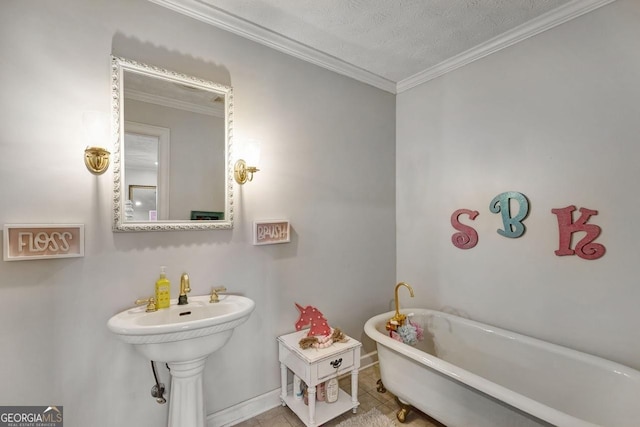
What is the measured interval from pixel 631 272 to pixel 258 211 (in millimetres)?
2152

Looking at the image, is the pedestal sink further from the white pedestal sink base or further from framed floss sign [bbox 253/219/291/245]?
framed floss sign [bbox 253/219/291/245]

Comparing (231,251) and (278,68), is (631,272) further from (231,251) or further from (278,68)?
(278,68)

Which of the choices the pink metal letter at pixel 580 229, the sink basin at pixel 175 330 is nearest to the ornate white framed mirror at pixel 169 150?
the sink basin at pixel 175 330

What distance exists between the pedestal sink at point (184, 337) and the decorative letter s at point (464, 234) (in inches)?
66.1

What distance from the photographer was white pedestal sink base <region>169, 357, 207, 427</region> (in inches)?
55.8

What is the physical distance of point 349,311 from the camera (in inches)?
94.5

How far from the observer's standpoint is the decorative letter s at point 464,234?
2.18m

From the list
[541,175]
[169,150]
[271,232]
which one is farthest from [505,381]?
[169,150]

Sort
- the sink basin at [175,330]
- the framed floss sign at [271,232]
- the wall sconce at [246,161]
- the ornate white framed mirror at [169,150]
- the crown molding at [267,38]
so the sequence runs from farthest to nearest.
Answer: the framed floss sign at [271,232], the wall sconce at [246,161], the crown molding at [267,38], the ornate white framed mirror at [169,150], the sink basin at [175,330]

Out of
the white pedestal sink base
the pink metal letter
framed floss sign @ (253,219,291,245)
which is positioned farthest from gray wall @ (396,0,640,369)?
the white pedestal sink base

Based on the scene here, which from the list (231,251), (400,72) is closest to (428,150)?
(400,72)

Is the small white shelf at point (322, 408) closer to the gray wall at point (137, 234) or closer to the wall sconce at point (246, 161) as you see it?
the gray wall at point (137, 234)

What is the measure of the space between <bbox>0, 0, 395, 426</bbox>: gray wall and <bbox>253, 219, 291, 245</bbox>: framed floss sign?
0.06m

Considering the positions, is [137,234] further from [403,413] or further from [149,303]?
[403,413]
